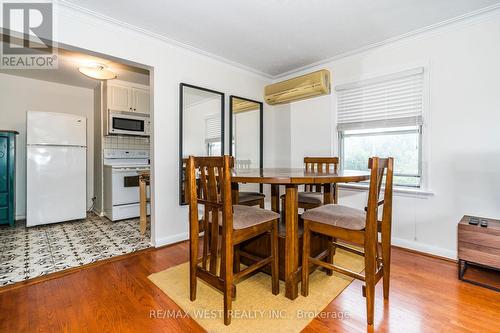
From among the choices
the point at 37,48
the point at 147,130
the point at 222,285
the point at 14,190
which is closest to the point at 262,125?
the point at 147,130

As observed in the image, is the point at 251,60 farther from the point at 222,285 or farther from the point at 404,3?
the point at 222,285

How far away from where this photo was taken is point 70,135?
3672mm

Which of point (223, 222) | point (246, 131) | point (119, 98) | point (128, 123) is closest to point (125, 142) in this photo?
point (128, 123)

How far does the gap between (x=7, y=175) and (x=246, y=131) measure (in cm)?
353

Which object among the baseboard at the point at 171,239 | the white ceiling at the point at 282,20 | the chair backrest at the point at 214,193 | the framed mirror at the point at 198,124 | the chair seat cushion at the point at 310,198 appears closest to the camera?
the chair backrest at the point at 214,193

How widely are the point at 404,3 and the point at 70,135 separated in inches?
178

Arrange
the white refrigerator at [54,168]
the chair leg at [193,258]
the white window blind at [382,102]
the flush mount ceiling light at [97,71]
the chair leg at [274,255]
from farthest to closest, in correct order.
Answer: the white refrigerator at [54,168] < the flush mount ceiling light at [97,71] < the white window blind at [382,102] < the chair leg at [274,255] < the chair leg at [193,258]

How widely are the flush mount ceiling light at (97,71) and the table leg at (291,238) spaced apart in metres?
3.05

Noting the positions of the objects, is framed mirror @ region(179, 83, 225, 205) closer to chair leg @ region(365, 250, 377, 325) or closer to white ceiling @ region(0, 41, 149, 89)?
white ceiling @ region(0, 41, 149, 89)

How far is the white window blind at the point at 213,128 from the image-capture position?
315 cm

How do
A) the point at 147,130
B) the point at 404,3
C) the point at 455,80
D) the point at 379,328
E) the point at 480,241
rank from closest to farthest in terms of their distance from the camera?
the point at 379,328 < the point at 480,241 < the point at 404,3 < the point at 455,80 < the point at 147,130

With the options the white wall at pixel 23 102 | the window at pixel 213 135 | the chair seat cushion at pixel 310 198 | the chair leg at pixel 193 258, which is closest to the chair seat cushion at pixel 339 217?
the chair seat cushion at pixel 310 198

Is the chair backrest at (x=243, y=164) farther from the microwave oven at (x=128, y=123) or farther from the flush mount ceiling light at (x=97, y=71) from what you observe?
the flush mount ceiling light at (x=97, y=71)

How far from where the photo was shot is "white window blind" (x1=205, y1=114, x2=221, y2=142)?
3.15m
